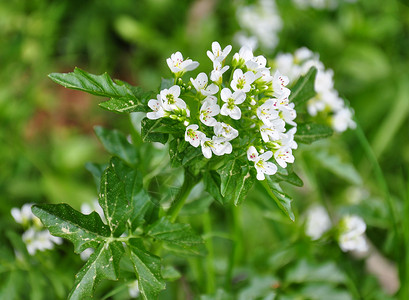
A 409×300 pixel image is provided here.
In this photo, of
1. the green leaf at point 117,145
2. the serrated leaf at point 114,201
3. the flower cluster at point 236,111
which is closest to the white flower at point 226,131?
the flower cluster at point 236,111

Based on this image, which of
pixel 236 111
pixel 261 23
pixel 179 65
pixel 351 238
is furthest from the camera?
pixel 261 23

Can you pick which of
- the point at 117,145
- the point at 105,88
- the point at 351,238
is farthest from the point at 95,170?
the point at 351,238

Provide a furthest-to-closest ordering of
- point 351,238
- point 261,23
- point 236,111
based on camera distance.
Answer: point 261,23 → point 351,238 → point 236,111

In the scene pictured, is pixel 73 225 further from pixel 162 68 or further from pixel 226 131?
pixel 162 68

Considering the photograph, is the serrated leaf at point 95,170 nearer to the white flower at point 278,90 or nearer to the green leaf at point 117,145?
the green leaf at point 117,145

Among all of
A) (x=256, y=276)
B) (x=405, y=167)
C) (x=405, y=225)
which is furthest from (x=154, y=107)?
(x=405, y=167)

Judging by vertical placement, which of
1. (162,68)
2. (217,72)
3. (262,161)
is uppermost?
(217,72)
